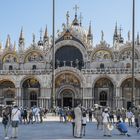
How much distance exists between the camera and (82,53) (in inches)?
2709

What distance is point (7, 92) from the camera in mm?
70188

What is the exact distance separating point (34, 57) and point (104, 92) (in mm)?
13913

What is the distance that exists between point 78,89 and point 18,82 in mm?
10034

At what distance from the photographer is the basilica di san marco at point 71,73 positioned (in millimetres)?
65375

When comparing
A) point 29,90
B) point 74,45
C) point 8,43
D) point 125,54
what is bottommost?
point 29,90

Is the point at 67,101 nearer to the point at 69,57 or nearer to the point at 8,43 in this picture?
the point at 69,57

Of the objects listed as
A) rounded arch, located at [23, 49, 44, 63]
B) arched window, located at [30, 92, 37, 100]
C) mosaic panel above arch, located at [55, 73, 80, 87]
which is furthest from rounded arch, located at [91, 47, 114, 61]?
arched window, located at [30, 92, 37, 100]

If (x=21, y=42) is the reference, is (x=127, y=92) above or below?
below

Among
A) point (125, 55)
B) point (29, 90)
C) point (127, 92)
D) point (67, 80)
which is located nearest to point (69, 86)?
point (67, 80)

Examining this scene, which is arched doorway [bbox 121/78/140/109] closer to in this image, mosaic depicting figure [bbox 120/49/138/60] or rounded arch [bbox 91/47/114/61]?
mosaic depicting figure [bbox 120/49/138/60]

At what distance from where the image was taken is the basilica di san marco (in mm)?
65375

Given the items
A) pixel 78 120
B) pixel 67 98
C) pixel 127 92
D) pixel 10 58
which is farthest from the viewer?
pixel 10 58

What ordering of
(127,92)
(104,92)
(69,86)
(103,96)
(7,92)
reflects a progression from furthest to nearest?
(7,92)
(103,96)
(104,92)
(69,86)
(127,92)

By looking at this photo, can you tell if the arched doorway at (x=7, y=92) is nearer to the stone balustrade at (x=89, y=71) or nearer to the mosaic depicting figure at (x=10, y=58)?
the stone balustrade at (x=89, y=71)
